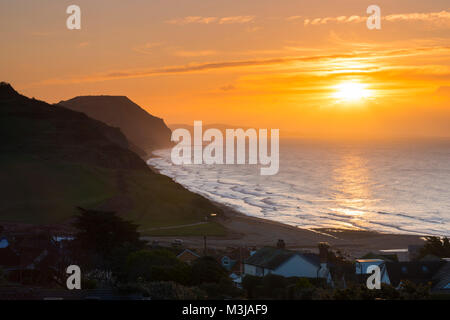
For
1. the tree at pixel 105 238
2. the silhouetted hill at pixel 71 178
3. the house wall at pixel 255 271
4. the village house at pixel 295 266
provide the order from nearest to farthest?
the village house at pixel 295 266, the house wall at pixel 255 271, the tree at pixel 105 238, the silhouetted hill at pixel 71 178

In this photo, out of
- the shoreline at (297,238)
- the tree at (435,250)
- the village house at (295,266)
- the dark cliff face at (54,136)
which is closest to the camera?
the village house at (295,266)

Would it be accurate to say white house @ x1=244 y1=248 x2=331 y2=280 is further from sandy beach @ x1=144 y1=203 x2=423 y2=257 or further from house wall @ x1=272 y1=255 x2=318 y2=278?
sandy beach @ x1=144 y1=203 x2=423 y2=257

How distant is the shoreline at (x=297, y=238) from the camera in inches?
2650

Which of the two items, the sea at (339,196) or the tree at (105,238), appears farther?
the sea at (339,196)

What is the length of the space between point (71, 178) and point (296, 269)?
265 feet

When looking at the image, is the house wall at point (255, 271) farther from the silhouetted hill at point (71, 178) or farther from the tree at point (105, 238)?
the silhouetted hill at point (71, 178)

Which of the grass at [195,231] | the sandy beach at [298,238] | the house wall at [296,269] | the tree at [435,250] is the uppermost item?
the house wall at [296,269]

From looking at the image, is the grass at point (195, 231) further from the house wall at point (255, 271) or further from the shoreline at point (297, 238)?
the house wall at point (255, 271)

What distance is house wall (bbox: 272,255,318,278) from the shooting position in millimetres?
36406

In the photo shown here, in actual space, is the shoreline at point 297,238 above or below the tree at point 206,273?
below

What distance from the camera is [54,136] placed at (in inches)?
5669

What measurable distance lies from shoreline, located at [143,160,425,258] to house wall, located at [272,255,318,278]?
26320 mm

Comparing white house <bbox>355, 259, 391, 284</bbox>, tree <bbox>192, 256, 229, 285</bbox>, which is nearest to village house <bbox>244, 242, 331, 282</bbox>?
white house <bbox>355, 259, 391, 284</bbox>

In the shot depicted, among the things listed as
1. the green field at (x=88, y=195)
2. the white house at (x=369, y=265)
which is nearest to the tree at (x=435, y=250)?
the white house at (x=369, y=265)
